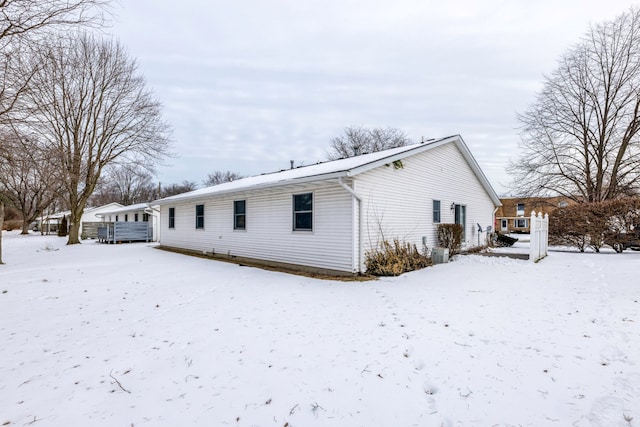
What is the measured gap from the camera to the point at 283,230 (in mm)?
9914

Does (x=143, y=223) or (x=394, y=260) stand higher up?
(x=143, y=223)

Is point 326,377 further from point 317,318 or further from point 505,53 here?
point 505,53

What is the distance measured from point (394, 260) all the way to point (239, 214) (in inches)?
250

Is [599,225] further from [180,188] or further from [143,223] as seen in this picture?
[180,188]

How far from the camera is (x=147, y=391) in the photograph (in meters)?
2.88

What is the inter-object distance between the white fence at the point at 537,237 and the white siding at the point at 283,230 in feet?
21.0

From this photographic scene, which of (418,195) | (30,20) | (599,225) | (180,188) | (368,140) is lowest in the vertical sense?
(599,225)

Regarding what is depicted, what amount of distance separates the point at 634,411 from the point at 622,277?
6699mm

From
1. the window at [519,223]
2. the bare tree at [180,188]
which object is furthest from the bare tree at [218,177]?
the window at [519,223]

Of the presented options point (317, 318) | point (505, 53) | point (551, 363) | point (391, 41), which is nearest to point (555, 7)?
point (505, 53)

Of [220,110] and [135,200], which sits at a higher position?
[220,110]

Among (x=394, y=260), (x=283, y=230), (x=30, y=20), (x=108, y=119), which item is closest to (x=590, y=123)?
(x=394, y=260)

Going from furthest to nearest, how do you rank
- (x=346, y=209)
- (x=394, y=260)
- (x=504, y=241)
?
(x=504, y=241) < (x=394, y=260) < (x=346, y=209)

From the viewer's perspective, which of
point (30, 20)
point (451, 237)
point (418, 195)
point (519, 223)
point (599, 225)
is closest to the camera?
point (30, 20)
